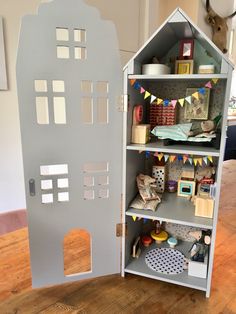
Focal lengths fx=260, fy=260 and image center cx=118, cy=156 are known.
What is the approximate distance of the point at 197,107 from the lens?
1.54 m

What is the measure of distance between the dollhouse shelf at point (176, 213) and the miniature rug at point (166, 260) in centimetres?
37

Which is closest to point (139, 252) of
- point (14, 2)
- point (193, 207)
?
point (193, 207)

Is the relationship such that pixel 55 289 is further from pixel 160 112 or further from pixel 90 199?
pixel 160 112

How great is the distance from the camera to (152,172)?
175 centimetres

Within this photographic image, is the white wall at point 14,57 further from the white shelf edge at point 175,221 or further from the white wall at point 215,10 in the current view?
the white shelf edge at point 175,221

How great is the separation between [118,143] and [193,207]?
587 millimetres

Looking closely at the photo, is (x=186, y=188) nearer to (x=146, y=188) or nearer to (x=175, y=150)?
(x=146, y=188)

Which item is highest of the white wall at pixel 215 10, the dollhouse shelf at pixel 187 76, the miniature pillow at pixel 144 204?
the white wall at pixel 215 10

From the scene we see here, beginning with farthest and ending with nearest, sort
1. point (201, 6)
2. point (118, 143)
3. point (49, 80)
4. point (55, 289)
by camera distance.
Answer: point (201, 6) → point (55, 289) → point (118, 143) → point (49, 80)

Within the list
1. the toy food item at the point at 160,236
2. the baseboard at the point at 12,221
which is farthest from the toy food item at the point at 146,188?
the baseboard at the point at 12,221

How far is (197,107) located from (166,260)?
97cm

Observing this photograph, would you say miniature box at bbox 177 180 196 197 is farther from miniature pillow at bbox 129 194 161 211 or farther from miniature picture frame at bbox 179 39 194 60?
miniature picture frame at bbox 179 39 194 60

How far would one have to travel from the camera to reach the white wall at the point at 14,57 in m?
1.73

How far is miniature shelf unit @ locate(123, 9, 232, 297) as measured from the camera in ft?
4.10
